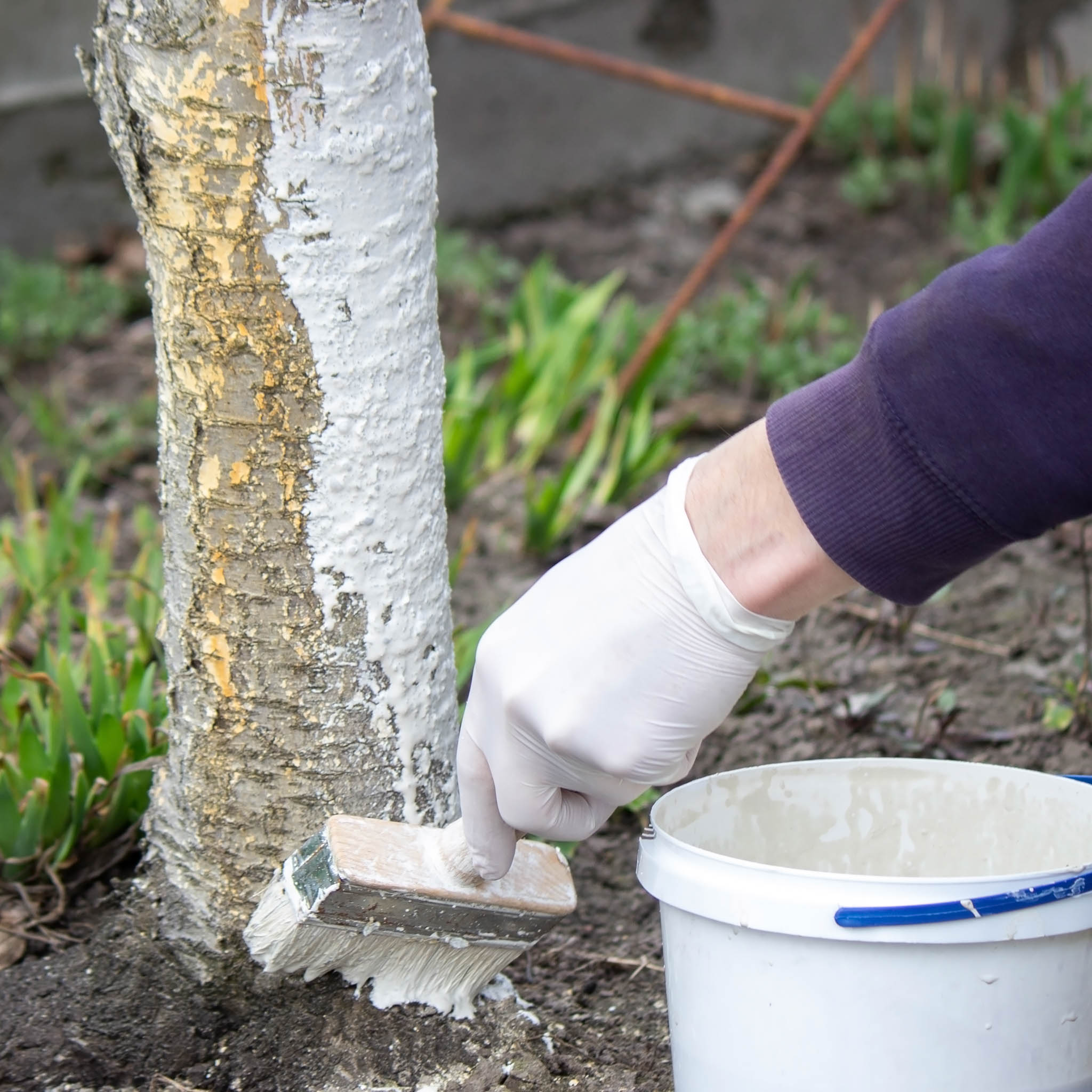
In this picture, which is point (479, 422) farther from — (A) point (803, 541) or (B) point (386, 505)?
(A) point (803, 541)

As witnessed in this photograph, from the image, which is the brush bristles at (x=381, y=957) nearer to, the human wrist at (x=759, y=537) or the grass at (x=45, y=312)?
the human wrist at (x=759, y=537)

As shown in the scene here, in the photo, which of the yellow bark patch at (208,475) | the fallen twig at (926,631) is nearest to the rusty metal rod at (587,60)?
the fallen twig at (926,631)

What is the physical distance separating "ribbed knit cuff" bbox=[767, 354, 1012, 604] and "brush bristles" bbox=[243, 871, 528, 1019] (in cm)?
53

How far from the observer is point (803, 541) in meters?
0.84

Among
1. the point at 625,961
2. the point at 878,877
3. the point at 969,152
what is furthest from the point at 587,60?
the point at 878,877

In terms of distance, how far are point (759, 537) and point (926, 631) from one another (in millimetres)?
1206

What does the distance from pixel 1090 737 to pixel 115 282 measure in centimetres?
296

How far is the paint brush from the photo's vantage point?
1009mm

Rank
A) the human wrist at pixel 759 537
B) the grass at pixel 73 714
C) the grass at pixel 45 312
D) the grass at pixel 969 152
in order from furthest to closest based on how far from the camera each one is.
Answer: the grass at pixel 969 152
the grass at pixel 45 312
the grass at pixel 73 714
the human wrist at pixel 759 537

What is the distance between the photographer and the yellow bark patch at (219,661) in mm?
1117

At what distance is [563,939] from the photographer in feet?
4.48

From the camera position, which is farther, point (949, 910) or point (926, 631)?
point (926, 631)

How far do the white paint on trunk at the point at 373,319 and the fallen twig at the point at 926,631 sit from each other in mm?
960

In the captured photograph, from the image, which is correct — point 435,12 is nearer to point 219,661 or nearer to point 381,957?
point 219,661
